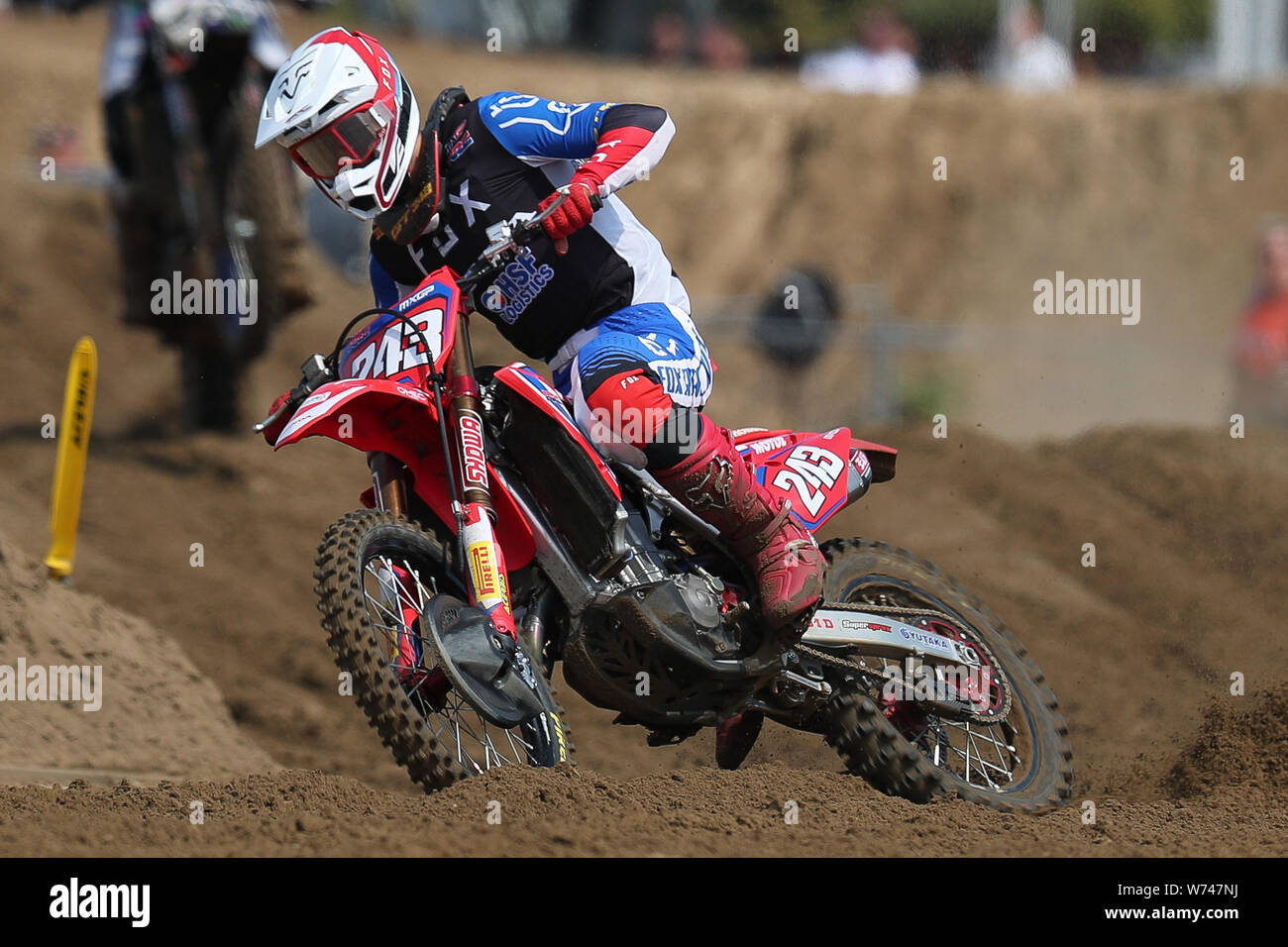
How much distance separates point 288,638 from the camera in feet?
27.1

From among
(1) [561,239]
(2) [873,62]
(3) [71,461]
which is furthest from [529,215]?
(2) [873,62]

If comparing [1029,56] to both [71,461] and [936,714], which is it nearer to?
[71,461]

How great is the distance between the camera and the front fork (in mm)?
4613

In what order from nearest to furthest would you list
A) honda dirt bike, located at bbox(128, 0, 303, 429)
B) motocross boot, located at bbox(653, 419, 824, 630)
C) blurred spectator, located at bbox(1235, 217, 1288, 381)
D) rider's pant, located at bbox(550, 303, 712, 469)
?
rider's pant, located at bbox(550, 303, 712, 469) → motocross boot, located at bbox(653, 419, 824, 630) → honda dirt bike, located at bbox(128, 0, 303, 429) → blurred spectator, located at bbox(1235, 217, 1288, 381)

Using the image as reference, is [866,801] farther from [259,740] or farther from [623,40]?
[623,40]

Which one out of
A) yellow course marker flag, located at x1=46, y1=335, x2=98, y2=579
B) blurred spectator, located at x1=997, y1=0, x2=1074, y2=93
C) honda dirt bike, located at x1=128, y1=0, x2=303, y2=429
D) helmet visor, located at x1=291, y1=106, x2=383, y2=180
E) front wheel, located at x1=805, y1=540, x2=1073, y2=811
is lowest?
front wheel, located at x1=805, y1=540, x2=1073, y2=811

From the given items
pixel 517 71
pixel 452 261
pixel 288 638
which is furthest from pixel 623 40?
pixel 452 261

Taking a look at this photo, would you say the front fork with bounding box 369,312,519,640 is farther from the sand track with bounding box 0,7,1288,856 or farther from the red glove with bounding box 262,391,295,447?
the sand track with bounding box 0,7,1288,856

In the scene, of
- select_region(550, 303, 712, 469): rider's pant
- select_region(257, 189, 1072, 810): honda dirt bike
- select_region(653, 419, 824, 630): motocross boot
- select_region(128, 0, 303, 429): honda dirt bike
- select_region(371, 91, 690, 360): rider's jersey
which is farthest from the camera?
select_region(128, 0, 303, 429): honda dirt bike

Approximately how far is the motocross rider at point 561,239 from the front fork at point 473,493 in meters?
0.38

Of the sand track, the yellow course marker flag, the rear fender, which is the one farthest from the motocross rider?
the yellow course marker flag

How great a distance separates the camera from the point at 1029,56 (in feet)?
63.8

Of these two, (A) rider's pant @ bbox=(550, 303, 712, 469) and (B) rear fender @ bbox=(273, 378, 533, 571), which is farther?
(A) rider's pant @ bbox=(550, 303, 712, 469)

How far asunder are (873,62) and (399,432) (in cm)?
1610
